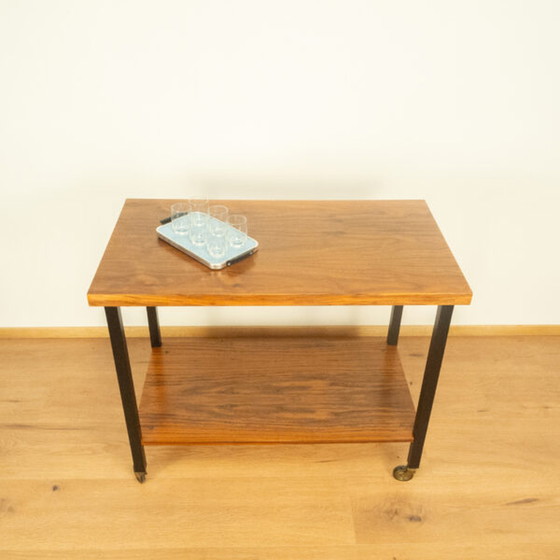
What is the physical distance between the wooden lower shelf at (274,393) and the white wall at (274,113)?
52 cm

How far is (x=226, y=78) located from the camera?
1.70m

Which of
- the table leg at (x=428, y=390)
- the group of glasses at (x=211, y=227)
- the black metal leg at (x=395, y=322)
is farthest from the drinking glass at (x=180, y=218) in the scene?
the black metal leg at (x=395, y=322)

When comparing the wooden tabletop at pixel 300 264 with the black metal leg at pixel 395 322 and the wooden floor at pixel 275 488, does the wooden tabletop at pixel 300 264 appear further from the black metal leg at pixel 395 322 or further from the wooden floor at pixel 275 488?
the wooden floor at pixel 275 488

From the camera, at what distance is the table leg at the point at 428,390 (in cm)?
141

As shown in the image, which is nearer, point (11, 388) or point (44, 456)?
point (44, 456)

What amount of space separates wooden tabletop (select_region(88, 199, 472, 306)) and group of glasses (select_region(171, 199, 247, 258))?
0.05 metres

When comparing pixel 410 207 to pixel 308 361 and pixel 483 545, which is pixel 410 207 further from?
pixel 483 545

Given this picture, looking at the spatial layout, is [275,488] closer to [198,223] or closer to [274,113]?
[198,223]

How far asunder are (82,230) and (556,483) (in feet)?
5.76

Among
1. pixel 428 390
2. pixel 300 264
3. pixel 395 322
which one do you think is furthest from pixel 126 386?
pixel 395 322

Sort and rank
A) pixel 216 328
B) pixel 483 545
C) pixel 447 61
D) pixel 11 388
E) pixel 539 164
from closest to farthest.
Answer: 1. pixel 483 545
2. pixel 447 61
3. pixel 539 164
4. pixel 11 388
5. pixel 216 328

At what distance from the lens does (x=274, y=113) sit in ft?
5.78

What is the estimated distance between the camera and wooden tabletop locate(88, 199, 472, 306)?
1313 mm

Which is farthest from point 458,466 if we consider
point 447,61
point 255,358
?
point 447,61
